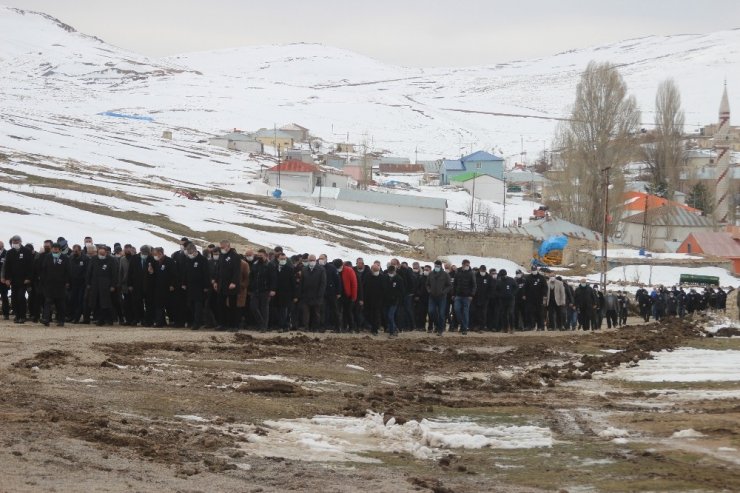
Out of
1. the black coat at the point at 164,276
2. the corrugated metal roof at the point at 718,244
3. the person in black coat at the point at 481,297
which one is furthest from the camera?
the corrugated metal roof at the point at 718,244

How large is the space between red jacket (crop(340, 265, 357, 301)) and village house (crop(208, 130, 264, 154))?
10482cm

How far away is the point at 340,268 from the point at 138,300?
14.0 ft

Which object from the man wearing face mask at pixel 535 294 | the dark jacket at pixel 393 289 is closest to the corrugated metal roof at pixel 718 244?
the man wearing face mask at pixel 535 294

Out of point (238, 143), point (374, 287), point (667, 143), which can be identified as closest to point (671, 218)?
point (667, 143)

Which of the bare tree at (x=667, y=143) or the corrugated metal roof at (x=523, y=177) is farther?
the corrugated metal roof at (x=523, y=177)

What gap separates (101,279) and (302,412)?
32.5ft

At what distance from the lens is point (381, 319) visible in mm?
25016

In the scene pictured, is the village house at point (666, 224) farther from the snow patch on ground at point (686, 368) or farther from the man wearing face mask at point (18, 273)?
the man wearing face mask at point (18, 273)

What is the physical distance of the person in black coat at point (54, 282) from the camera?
1997 cm

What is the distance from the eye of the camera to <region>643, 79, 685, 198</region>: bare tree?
9544 cm

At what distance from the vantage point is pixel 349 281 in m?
23.5

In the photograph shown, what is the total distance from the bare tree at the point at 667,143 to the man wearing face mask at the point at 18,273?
265 feet

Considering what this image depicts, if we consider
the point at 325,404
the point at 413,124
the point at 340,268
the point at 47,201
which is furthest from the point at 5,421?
the point at 413,124

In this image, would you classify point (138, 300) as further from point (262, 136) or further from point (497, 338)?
point (262, 136)
